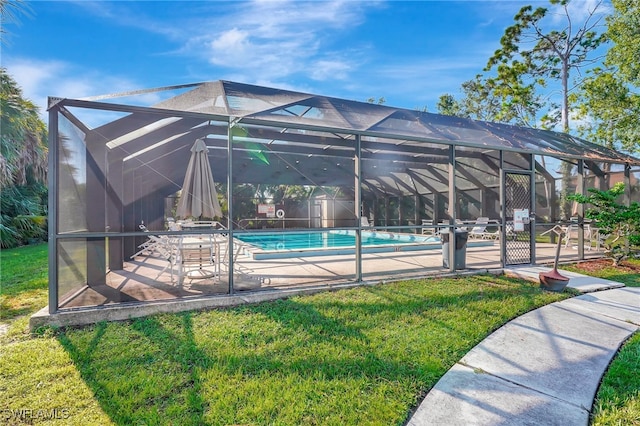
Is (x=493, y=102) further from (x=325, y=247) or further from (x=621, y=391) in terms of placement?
(x=621, y=391)

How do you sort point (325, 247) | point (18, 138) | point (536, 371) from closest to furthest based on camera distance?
point (536, 371), point (18, 138), point (325, 247)

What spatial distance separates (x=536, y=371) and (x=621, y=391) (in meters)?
0.55

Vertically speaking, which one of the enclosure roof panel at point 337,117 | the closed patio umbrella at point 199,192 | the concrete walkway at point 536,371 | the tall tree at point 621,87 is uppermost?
the tall tree at point 621,87

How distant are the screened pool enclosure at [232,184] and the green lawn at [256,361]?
2.62ft

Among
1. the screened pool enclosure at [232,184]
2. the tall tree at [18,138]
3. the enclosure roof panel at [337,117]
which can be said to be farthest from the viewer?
the tall tree at [18,138]

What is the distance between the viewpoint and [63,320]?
369cm

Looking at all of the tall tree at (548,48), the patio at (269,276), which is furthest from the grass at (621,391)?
the tall tree at (548,48)

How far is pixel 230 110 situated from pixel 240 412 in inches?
155

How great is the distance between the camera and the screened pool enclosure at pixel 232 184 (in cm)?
428

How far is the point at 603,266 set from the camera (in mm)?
7223

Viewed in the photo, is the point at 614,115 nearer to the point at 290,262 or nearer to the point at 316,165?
the point at 316,165

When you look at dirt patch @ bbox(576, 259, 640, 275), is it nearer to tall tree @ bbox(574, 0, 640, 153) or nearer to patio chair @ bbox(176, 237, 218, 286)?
patio chair @ bbox(176, 237, 218, 286)

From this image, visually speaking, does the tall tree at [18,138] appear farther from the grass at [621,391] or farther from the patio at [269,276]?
the grass at [621,391]

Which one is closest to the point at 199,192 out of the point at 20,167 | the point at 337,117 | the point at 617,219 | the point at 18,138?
the point at 337,117
